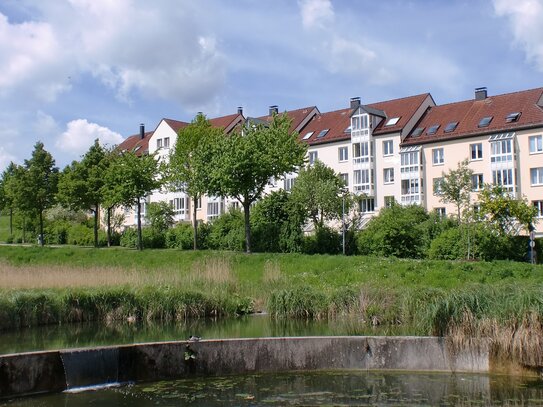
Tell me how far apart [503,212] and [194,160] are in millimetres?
22275

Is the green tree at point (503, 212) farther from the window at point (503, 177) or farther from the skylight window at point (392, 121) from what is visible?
the skylight window at point (392, 121)

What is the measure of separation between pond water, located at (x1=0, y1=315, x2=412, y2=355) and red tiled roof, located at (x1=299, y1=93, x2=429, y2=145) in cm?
3982

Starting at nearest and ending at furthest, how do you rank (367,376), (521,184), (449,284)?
(367,376) → (449,284) → (521,184)

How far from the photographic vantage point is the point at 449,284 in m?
30.0

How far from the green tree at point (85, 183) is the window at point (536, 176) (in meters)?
33.9

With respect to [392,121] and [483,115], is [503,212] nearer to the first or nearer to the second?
[483,115]

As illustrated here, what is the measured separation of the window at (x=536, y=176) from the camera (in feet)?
167

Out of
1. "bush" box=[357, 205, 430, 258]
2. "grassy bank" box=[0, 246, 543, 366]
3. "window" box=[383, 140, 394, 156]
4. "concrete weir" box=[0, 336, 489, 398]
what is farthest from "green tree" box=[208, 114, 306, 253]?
"concrete weir" box=[0, 336, 489, 398]

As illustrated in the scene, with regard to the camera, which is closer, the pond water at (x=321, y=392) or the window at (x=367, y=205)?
the pond water at (x=321, y=392)

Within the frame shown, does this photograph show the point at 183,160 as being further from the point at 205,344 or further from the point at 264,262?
the point at 205,344

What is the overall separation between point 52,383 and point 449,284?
20.5 meters

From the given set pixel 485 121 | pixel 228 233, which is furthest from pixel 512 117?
pixel 228 233

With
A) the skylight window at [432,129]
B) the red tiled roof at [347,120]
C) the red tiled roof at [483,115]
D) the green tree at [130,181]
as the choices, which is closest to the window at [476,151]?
the red tiled roof at [483,115]

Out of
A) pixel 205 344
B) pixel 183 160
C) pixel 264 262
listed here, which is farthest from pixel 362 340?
pixel 183 160
